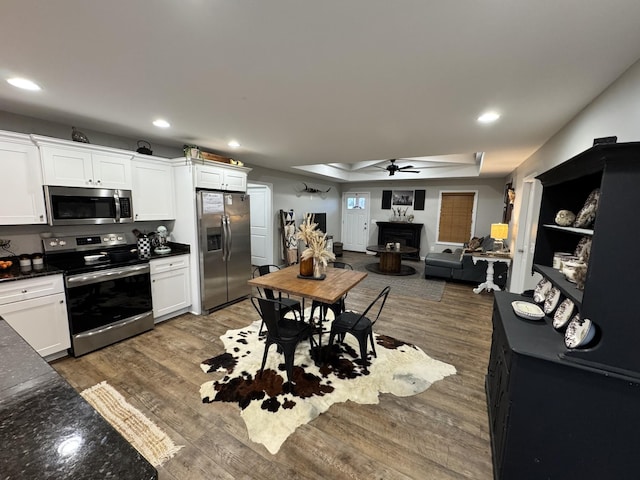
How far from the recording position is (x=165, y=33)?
1.33 meters

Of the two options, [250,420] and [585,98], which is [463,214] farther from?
[250,420]

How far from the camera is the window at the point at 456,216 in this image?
24.4ft

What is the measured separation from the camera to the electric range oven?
2.69 metres

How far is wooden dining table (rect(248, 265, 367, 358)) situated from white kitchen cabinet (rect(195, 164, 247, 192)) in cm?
174

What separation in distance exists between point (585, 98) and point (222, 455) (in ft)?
12.1

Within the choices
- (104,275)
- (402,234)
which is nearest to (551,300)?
(104,275)

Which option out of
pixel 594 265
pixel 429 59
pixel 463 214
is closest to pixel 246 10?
pixel 429 59

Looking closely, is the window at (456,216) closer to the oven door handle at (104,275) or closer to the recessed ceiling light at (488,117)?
the recessed ceiling light at (488,117)

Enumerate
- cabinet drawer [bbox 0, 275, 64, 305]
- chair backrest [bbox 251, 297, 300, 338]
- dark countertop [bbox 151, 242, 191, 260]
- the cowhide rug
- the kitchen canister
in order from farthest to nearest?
dark countertop [bbox 151, 242, 191, 260] < the kitchen canister < cabinet drawer [bbox 0, 275, 64, 305] < chair backrest [bbox 251, 297, 300, 338] < the cowhide rug

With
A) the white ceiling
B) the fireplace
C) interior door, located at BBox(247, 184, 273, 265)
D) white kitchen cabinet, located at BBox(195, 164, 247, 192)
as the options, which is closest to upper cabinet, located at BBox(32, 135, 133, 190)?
the white ceiling

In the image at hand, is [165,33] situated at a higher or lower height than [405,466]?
higher

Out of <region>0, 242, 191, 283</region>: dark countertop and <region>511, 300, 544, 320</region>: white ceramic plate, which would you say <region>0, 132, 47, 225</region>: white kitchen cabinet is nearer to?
<region>0, 242, 191, 283</region>: dark countertop

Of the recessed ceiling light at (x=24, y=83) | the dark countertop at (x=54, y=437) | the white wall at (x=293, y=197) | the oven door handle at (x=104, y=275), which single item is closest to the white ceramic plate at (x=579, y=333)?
the dark countertop at (x=54, y=437)

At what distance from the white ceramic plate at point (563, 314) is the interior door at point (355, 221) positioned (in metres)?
7.39
